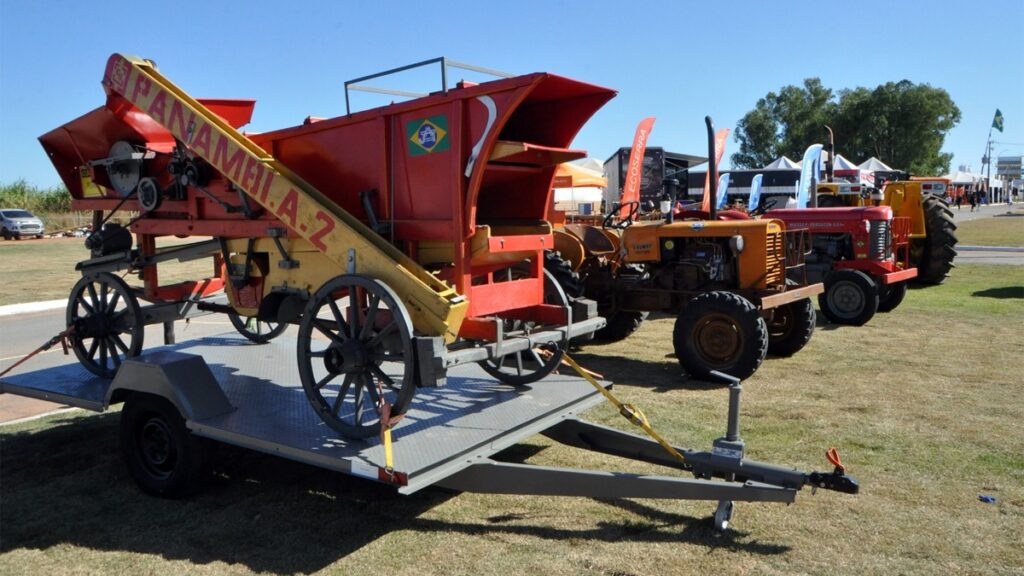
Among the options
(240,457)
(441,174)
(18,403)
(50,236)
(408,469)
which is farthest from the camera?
(50,236)

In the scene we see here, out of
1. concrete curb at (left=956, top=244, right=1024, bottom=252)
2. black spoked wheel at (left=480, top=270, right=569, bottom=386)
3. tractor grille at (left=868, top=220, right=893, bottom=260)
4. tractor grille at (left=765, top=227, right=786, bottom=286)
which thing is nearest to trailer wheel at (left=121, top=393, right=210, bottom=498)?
black spoked wheel at (left=480, top=270, right=569, bottom=386)

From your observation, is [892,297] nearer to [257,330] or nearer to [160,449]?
[257,330]

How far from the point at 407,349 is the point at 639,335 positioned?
6789mm

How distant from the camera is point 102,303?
568cm

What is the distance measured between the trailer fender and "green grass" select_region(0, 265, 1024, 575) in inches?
22.2

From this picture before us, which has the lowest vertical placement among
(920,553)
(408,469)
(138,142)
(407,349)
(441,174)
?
(920,553)

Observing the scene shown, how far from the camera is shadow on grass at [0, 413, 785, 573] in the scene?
3.85 metres

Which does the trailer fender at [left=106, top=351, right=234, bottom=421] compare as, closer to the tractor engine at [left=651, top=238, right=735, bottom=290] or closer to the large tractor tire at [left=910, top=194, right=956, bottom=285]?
the tractor engine at [left=651, top=238, right=735, bottom=290]

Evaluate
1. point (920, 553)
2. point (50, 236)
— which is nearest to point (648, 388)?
point (920, 553)

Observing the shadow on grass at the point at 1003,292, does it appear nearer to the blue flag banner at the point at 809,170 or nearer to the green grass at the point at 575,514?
the blue flag banner at the point at 809,170

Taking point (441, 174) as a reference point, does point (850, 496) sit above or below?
below

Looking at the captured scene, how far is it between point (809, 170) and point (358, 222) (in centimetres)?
1088

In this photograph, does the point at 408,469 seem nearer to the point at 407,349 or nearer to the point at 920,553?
the point at 407,349

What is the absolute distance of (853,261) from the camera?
36.1 feet
